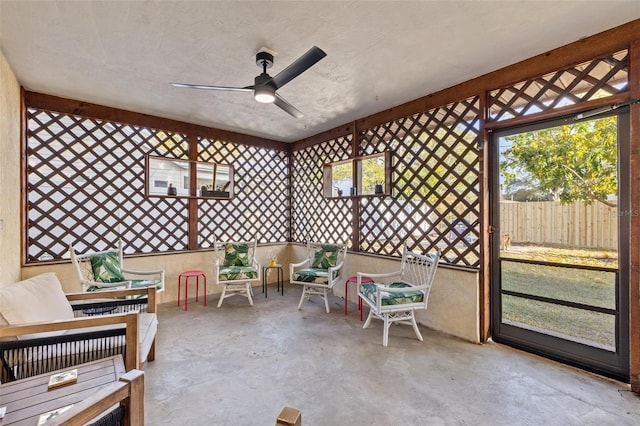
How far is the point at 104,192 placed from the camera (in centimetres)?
339

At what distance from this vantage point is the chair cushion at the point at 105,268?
2810mm

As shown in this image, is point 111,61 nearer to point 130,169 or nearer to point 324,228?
point 130,169

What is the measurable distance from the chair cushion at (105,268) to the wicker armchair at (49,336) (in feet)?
3.44

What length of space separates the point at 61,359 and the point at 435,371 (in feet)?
7.80

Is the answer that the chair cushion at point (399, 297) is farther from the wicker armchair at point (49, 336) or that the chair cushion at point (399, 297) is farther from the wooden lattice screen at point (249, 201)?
the wooden lattice screen at point (249, 201)

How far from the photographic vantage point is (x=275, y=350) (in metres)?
2.38

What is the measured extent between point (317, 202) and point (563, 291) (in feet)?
10.3

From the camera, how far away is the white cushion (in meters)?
1.48

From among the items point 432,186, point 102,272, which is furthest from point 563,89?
point 102,272

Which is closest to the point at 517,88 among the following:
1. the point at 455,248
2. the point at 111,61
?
the point at 455,248

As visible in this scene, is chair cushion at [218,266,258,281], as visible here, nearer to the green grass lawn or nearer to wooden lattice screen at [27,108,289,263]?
wooden lattice screen at [27,108,289,263]

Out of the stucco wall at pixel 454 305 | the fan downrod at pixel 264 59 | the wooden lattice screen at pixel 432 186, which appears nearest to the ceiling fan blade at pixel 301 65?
the fan downrod at pixel 264 59

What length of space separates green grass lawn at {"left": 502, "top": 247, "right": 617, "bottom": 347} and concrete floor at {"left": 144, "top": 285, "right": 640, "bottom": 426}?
0.29 m

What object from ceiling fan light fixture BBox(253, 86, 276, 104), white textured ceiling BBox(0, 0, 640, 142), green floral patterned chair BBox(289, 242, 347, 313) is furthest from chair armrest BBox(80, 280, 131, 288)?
ceiling fan light fixture BBox(253, 86, 276, 104)
